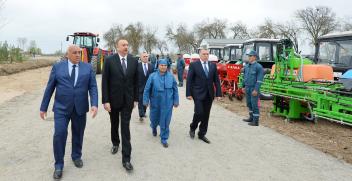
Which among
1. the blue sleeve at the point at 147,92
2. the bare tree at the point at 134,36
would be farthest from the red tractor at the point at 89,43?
the bare tree at the point at 134,36

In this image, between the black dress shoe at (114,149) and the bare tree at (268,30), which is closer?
the black dress shoe at (114,149)

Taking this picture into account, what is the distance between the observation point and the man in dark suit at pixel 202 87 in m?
7.09

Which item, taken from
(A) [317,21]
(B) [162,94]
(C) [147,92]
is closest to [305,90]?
(B) [162,94]

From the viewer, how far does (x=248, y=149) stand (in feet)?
21.7

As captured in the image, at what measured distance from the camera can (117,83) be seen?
214 inches

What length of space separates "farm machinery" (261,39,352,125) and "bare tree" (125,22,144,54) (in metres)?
51.3

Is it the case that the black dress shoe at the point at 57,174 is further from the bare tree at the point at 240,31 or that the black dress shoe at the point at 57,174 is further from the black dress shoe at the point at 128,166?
the bare tree at the point at 240,31

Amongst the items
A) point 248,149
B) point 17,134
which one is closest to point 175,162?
point 248,149

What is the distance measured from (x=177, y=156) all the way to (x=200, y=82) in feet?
5.56

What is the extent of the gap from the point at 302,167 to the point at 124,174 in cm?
269

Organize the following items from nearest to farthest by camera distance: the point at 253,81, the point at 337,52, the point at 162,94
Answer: the point at 162,94
the point at 253,81
the point at 337,52

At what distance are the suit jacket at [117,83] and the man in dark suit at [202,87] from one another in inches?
76.1

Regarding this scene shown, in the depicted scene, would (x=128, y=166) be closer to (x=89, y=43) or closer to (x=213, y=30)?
(x=89, y=43)

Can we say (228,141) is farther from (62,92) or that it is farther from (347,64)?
(347,64)
